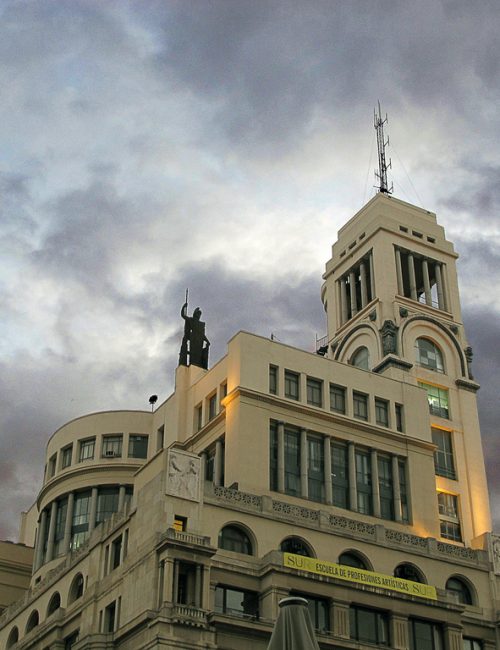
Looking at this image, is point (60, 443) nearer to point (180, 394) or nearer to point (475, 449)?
point (180, 394)

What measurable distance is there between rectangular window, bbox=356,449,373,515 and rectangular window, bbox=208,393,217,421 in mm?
12125

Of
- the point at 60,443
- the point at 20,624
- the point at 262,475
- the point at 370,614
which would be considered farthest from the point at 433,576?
the point at 60,443

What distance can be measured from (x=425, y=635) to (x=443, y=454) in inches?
1018

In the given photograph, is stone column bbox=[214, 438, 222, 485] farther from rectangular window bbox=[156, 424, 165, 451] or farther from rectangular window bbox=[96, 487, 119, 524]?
rectangular window bbox=[96, 487, 119, 524]

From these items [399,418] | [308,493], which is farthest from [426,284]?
[308,493]

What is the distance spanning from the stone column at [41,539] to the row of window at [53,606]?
9.43m

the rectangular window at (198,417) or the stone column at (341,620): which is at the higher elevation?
the rectangular window at (198,417)

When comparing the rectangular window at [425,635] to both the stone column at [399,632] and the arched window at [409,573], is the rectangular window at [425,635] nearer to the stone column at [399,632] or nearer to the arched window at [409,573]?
the stone column at [399,632]

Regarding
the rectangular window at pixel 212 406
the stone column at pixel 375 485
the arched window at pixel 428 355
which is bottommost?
the stone column at pixel 375 485

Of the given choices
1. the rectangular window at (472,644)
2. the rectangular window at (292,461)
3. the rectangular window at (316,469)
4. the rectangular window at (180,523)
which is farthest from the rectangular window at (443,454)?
the rectangular window at (180,523)

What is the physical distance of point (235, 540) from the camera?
70188 millimetres

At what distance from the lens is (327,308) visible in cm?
11150

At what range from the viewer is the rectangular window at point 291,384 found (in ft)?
275

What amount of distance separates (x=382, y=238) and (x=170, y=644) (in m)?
54.7
